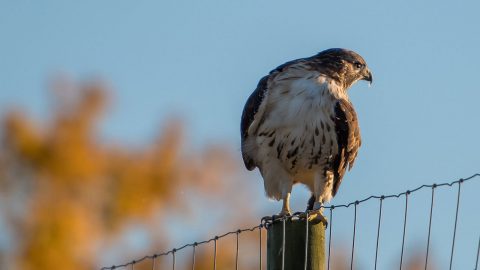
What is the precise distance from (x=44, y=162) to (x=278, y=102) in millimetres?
11250

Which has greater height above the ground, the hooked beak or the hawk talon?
the hooked beak

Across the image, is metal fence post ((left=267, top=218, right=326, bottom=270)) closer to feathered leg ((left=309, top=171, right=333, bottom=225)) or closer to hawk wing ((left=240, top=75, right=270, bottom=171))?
feathered leg ((left=309, top=171, right=333, bottom=225))

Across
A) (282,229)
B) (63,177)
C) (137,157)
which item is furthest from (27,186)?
(282,229)

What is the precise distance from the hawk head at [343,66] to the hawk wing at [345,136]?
0.42 meters

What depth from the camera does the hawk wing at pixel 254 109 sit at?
11.1 m

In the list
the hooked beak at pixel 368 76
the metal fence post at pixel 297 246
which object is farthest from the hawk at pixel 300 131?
the metal fence post at pixel 297 246

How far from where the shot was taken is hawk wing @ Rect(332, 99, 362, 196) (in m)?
11.0

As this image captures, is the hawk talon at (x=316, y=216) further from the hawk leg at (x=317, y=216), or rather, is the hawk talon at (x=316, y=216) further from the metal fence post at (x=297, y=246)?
the metal fence post at (x=297, y=246)

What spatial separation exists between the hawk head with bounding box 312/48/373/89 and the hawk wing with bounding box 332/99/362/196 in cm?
42

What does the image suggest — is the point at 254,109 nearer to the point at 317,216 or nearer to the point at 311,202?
the point at 311,202

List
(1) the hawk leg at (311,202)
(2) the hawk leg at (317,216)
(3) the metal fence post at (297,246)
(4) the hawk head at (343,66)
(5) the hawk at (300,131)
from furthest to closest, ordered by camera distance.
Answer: (4) the hawk head at (343,66) < (1) the hawk leg at (311,202) < (5) the hawk at (300,131) < (2) the hawk leg at (317,216) < (3) the metal fence post at (297,246)

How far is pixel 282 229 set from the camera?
861 centimetres

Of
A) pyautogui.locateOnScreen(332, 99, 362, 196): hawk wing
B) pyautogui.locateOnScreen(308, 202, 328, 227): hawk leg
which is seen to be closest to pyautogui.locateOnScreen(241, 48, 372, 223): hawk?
pyautogui.locateOnScreen(332, 99, 362, 196): hawk wing

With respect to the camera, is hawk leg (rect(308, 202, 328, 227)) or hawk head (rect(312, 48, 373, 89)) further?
hawk head (rect(312, 48, 373, 89))
